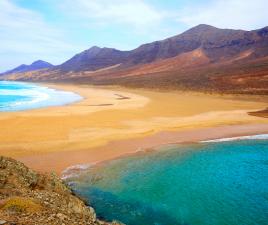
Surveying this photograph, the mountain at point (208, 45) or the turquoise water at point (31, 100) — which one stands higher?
the mountain at point (208, 45)

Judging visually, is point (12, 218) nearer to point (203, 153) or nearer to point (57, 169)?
point (57, 169)

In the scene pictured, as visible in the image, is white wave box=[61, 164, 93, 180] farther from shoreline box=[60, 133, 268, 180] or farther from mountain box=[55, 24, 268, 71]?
mountain box=[55, 24, 268, 71]

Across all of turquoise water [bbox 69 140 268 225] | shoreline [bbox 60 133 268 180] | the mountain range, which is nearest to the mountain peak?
the mountain range

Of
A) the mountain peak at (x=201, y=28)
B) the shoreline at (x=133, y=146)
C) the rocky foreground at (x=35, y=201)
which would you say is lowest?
the shoreline at (x=133, y=146)

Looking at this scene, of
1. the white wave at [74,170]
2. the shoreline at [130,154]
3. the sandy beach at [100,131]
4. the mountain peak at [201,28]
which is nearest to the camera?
the white wave at [74,170]

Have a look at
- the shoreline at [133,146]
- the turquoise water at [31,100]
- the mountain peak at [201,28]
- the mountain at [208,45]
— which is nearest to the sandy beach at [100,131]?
the shoreline at [133,146]

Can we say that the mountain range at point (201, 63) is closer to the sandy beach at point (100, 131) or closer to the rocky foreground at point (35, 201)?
the sandy beach at point (100, 131)

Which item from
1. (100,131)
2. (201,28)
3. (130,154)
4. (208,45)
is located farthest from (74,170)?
(201,28)
